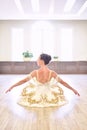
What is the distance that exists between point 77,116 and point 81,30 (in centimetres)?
937

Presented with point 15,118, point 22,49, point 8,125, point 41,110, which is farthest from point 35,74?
point 22,49

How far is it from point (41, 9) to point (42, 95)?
→ 6.11 m

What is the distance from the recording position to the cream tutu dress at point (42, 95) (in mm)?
3988

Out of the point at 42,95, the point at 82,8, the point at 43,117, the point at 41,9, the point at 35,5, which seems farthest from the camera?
the point at 41,9

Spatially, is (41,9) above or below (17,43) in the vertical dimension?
above

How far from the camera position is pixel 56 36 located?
40.0 feet

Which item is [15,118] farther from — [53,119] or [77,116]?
[77,116]

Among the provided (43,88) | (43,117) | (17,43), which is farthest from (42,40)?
(43,117)

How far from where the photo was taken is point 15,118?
3084 mm

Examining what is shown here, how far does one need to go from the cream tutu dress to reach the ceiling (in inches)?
185

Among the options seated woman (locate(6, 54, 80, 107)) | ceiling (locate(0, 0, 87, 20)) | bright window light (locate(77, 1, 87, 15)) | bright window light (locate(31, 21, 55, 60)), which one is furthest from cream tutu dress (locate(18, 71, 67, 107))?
bright window light (locate(31, 21, 55, 60))

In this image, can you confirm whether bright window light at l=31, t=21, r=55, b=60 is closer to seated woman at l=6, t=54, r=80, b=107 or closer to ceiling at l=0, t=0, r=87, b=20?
ceiling at l=0, t=0, r=87, b=20

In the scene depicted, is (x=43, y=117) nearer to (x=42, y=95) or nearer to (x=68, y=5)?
(x=42, y=95)

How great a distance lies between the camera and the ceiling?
27.1 feet
